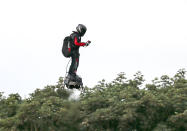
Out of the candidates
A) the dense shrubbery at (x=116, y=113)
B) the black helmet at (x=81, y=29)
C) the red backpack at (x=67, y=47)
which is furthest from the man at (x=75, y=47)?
the dense shrubbery at (x=116, y=113)

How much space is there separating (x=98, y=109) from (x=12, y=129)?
4853 millimetres

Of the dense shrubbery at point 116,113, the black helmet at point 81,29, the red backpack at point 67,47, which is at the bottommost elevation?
the dense shrubbery at point 116,113

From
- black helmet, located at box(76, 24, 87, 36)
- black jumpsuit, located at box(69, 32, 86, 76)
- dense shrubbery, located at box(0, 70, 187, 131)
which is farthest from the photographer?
dense shrubbery, located at box(0, 70, 187, 131)

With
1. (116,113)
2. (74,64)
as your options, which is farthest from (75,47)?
(116,113)

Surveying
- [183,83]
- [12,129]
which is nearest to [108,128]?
[12,129]

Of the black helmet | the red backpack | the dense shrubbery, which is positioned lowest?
the dense shrubbery

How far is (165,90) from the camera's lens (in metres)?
28.6

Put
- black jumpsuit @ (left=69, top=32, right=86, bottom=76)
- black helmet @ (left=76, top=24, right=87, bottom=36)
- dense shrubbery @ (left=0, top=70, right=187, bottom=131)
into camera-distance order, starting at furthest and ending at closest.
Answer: dense shrubbery @ (left=0, top=70, right=187, bottom=131), black helmet @ (left=76, top=24, right=87, bottom=36), black jumpsuit @ (left=69, top=32, right=86, bottom=76)

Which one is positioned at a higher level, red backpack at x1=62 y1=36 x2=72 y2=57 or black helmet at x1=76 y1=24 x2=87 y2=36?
black helmet at x1=76 y1=24 x2=87 y2=36

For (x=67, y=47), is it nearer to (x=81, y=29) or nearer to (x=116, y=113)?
(x=81, y=29)

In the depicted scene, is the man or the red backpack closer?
the man

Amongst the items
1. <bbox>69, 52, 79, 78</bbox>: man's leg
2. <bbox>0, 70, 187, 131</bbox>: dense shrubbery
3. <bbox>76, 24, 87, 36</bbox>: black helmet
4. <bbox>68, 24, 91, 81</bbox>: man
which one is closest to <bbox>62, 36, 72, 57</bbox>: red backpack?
<bbox>68, 24, 91, 81</bbox>: man

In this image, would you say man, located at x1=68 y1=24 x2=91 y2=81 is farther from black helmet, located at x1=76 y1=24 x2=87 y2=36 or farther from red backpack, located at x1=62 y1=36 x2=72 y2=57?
red backpack, located at x1=62 y1=36 x2=72 y2=57

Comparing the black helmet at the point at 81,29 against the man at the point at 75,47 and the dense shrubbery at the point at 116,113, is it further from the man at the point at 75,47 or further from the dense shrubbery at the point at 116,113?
the dense shrubbery at the point at 116,113
